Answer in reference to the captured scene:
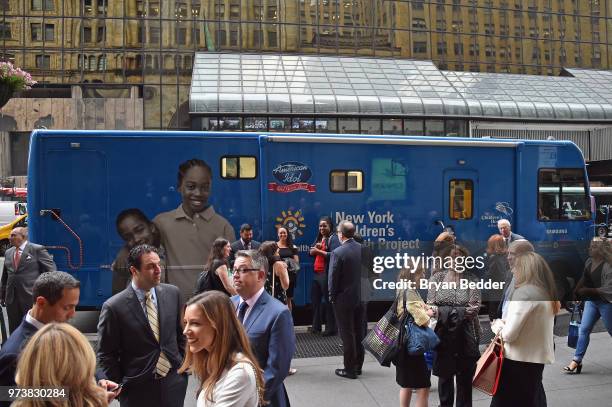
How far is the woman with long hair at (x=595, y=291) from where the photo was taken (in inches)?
266

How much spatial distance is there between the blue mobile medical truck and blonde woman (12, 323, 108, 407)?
6.77 m

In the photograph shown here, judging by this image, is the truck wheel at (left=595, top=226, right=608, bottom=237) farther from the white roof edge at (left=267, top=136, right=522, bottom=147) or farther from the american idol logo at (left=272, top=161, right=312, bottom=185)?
the american idol logo at (left=272, top=161, right=312, bottom=185)

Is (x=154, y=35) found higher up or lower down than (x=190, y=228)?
higher up

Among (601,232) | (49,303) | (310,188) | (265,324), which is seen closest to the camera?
(49,303)

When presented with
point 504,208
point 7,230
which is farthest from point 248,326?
point 7,230

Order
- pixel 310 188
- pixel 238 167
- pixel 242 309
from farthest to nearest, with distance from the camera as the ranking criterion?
pixel 310 188
pixel 238 167
pixel 242 309

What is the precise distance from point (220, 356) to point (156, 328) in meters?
1.71

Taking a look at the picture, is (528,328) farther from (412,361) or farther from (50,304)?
(50,304)

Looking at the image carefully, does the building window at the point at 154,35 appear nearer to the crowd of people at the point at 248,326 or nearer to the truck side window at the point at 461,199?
the truck side window at the point at 461,199

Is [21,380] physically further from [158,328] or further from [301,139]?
[301,139]

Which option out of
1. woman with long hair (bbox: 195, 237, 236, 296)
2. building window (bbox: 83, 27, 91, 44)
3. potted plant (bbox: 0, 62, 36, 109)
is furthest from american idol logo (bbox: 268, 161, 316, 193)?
building window (bbox: 83, 27, 91, 44)

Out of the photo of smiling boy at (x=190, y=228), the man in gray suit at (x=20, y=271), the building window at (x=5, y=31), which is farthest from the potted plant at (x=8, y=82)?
the building window at (x=5, y=31)

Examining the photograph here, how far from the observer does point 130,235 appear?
32.1ft

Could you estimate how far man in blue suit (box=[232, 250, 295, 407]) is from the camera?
12.3ft
